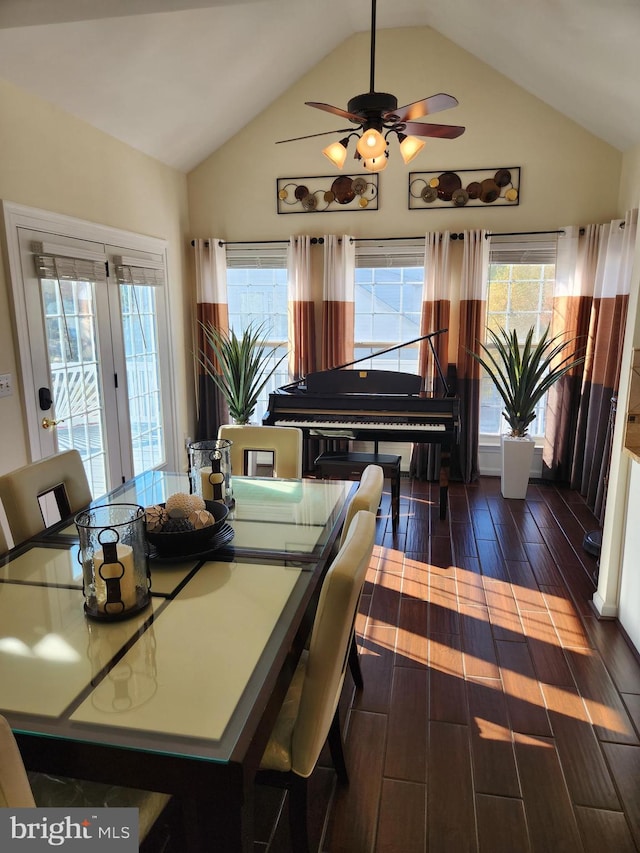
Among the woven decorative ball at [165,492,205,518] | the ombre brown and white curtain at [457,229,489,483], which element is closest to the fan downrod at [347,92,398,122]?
the woven decorative ball at [165,492,205,518]

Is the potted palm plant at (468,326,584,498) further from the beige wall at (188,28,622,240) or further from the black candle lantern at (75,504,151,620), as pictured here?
the black candle lantern at (75,504,151,620)

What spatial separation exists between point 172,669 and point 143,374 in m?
3.54

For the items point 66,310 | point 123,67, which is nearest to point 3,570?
point 66,310

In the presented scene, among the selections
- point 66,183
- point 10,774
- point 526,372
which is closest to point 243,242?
point 66,183

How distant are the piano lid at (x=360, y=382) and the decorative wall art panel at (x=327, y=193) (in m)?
1.51

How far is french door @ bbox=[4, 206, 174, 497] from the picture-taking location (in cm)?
323

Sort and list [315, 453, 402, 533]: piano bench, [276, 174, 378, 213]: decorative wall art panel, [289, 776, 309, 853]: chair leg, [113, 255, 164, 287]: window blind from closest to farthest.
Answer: [289, 776, 309, 853]: chair leg, [315, 453, 402, 533]: piano bench, [113, 255, 164, 287]: window blind, [276, 174, 378, 213]: decorative wall art panel

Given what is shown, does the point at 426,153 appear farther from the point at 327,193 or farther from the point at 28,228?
the point at 28,228

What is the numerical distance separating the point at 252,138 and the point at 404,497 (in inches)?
128

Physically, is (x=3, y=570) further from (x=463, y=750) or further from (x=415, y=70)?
(x=415, y=70)

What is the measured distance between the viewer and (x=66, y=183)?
3.43 meters

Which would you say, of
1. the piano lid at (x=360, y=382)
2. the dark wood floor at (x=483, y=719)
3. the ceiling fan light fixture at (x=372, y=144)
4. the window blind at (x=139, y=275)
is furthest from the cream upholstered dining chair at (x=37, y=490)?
the piano lid at (x=360, y=382)

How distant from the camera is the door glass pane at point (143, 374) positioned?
4.23m

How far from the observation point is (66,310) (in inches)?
137
